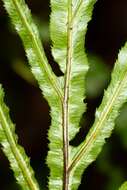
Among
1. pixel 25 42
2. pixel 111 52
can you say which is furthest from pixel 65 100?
pixel 111 52

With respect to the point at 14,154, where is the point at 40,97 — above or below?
below

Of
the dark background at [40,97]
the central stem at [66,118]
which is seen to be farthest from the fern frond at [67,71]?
the dark background at [40,97]

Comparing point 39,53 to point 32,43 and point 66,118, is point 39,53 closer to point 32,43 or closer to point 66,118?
point 32,43

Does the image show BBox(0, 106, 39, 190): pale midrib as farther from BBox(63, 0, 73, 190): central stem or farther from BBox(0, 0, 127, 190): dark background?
BBox(0, 0, 127, 190): dark background

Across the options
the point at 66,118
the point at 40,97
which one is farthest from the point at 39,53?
the point at 40,97

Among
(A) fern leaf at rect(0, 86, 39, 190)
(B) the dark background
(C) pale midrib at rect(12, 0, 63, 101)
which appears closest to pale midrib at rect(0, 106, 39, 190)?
(A) fern leaf at rect(0, 86, 39, 190)

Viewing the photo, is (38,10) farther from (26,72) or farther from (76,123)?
(76,123)

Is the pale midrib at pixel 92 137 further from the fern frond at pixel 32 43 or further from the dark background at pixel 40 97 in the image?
the dark background at pixel 40 97
